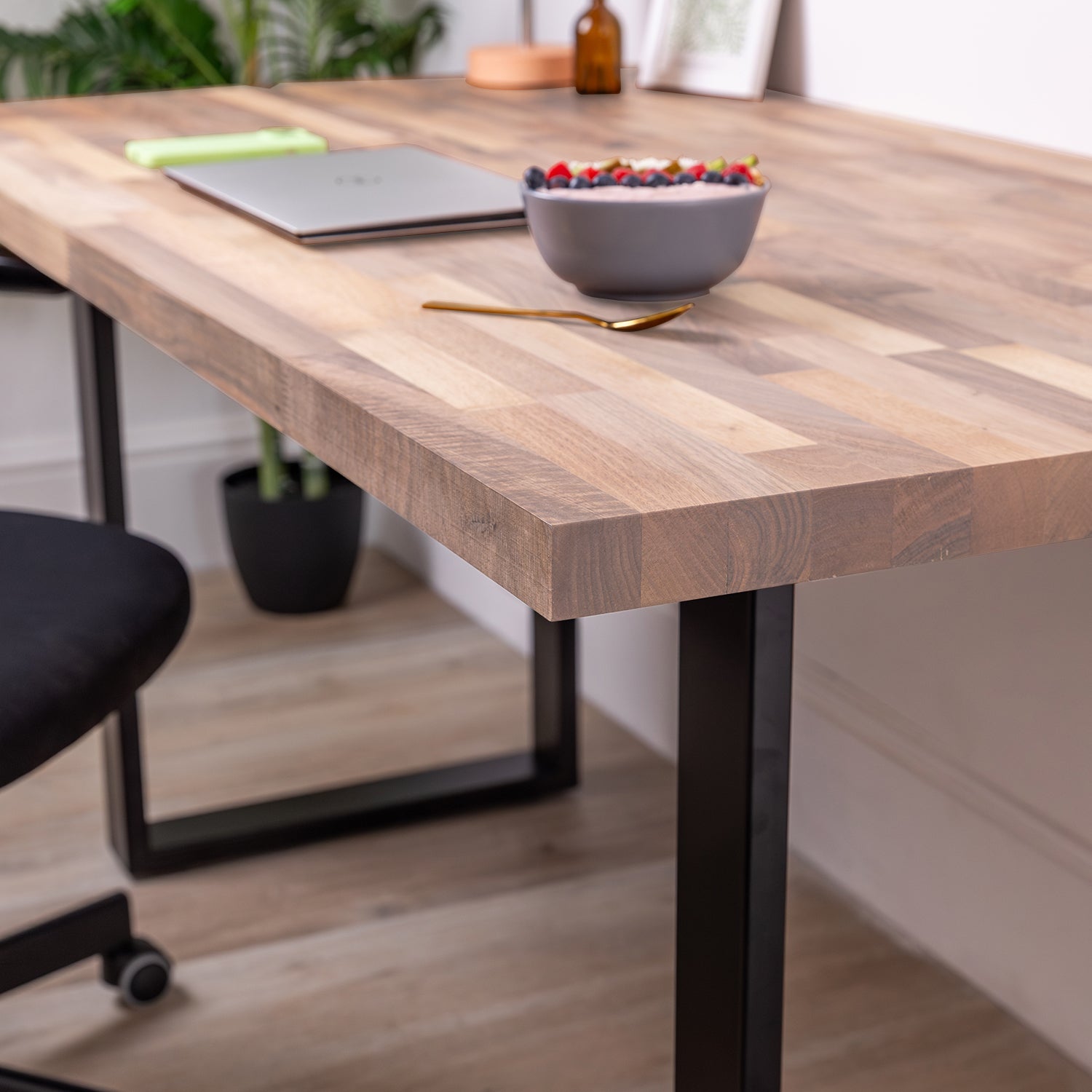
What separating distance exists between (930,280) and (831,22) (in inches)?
36.2

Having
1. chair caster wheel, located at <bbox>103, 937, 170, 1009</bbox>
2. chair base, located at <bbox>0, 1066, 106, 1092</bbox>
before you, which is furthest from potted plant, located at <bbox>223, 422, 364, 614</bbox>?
chair base, located at <bbox>0, 1066, 106, 1092</bbox>

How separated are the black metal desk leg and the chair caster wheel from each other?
908mm

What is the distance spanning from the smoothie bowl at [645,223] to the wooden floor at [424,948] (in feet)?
2.84

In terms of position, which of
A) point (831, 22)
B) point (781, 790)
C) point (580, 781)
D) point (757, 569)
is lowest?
point (580, 781)

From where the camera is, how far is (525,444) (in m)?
0.74

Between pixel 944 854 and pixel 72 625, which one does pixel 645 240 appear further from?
pixel 944 854

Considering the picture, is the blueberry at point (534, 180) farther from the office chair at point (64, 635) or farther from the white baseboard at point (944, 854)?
the white baseboard at point (944, 854)

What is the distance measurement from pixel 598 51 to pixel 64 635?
44.5 inches

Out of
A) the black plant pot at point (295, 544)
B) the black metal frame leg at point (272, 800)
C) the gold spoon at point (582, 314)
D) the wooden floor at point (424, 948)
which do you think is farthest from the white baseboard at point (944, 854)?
the black plant pot at point (295, 544)

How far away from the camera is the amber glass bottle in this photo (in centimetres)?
191

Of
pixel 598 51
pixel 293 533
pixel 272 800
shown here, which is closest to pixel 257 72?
A: pixel 293 533

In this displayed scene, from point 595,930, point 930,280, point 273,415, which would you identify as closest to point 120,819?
point 595,930

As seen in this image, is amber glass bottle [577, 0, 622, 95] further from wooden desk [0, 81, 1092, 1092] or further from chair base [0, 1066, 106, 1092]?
chair base [0, 1066, 106, 1092]

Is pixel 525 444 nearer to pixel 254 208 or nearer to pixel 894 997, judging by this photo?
pixel 254 208
